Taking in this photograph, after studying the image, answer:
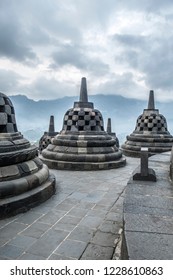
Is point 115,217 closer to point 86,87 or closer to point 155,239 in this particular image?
point 155,239

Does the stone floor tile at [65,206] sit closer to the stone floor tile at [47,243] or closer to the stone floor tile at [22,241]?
the stone floor tile at [47,243]

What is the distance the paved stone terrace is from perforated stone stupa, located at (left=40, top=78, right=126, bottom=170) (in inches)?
114

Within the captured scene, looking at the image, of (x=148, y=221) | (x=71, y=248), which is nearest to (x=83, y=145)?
(x=71, y=248)

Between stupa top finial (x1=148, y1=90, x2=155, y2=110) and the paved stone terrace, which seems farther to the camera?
stupa top finial (x1=148, y1=90, x2=155, y2=110)

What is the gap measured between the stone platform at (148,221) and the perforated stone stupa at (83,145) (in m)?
4.84

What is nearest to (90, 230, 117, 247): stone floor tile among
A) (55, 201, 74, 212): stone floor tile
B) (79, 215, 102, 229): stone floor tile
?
(79, 215, 102, 229): stone floor tile

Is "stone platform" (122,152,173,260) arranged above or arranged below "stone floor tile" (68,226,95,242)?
above

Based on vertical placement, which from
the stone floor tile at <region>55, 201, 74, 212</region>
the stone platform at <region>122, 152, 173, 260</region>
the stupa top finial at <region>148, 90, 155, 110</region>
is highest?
the stupa top finial at <region>148, 90, 155, 110</region>

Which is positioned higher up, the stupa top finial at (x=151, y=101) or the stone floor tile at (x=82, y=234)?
the stupa top finial at (x=151, y=101)

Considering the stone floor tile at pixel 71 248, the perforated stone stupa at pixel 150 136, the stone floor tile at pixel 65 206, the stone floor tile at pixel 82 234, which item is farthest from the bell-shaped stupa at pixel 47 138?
the stone floor tile at pixel 71 248

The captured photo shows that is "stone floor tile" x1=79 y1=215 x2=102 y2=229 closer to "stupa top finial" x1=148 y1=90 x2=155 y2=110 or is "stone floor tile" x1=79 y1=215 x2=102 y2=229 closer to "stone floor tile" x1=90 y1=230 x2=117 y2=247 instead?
"stone floor tile" x1=90 y1=230 x2=117 y2=247

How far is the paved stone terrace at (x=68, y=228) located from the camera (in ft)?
10.5

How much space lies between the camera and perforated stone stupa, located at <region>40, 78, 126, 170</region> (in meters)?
9.21

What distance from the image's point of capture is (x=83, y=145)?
9.67 meters
